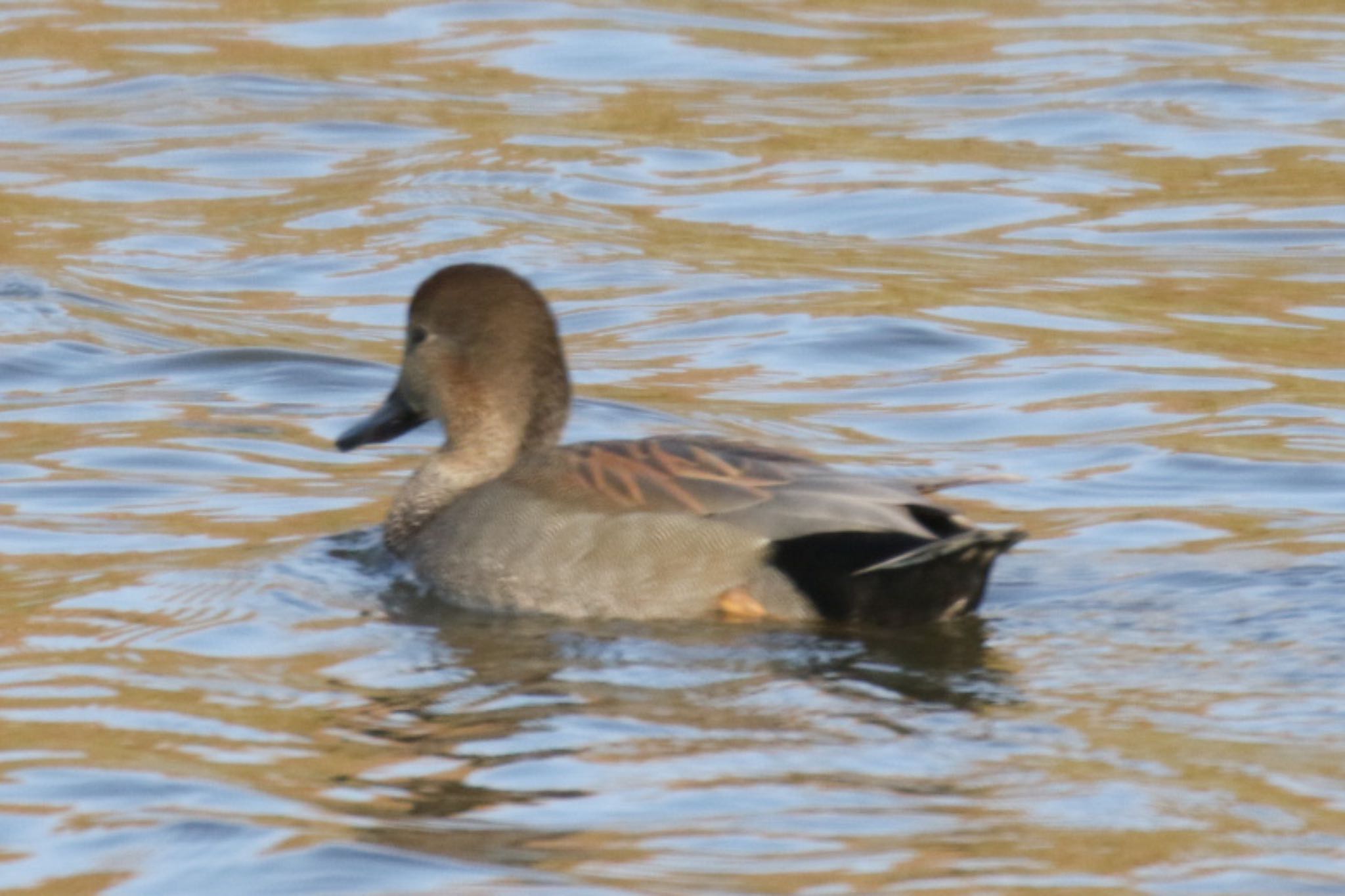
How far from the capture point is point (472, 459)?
8.06 metres

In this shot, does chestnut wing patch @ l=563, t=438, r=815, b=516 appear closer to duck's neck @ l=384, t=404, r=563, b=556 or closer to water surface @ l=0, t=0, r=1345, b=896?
water surface @ l=0, t=0, r=1345, b=896

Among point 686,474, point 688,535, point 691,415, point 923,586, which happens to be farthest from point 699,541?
point 691,415

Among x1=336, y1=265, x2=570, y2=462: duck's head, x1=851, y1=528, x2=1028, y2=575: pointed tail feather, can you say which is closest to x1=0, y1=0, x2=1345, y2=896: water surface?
x1=851, y1=528, x2=1028, y2=575: pointed tail feather

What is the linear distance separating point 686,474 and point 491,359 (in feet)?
3.40

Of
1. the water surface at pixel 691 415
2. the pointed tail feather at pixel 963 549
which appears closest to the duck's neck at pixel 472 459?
the water surface at pixel 691 415

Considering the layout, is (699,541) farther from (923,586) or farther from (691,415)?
(691,415)

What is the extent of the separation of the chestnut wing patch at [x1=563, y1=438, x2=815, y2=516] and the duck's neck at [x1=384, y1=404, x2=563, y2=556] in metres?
0.59

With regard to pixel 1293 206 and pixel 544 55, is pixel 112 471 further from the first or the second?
pixel 544 55

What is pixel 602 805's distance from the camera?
5.57 meters

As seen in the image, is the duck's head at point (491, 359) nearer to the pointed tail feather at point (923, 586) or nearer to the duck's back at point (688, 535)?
the duck's back at point (688, 535)

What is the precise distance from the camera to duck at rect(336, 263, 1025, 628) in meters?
6.95

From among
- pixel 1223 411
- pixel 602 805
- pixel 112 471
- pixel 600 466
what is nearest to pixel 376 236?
pixel 112 471

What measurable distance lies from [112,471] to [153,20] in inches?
363

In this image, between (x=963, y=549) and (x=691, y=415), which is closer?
(x=963, y=549)
